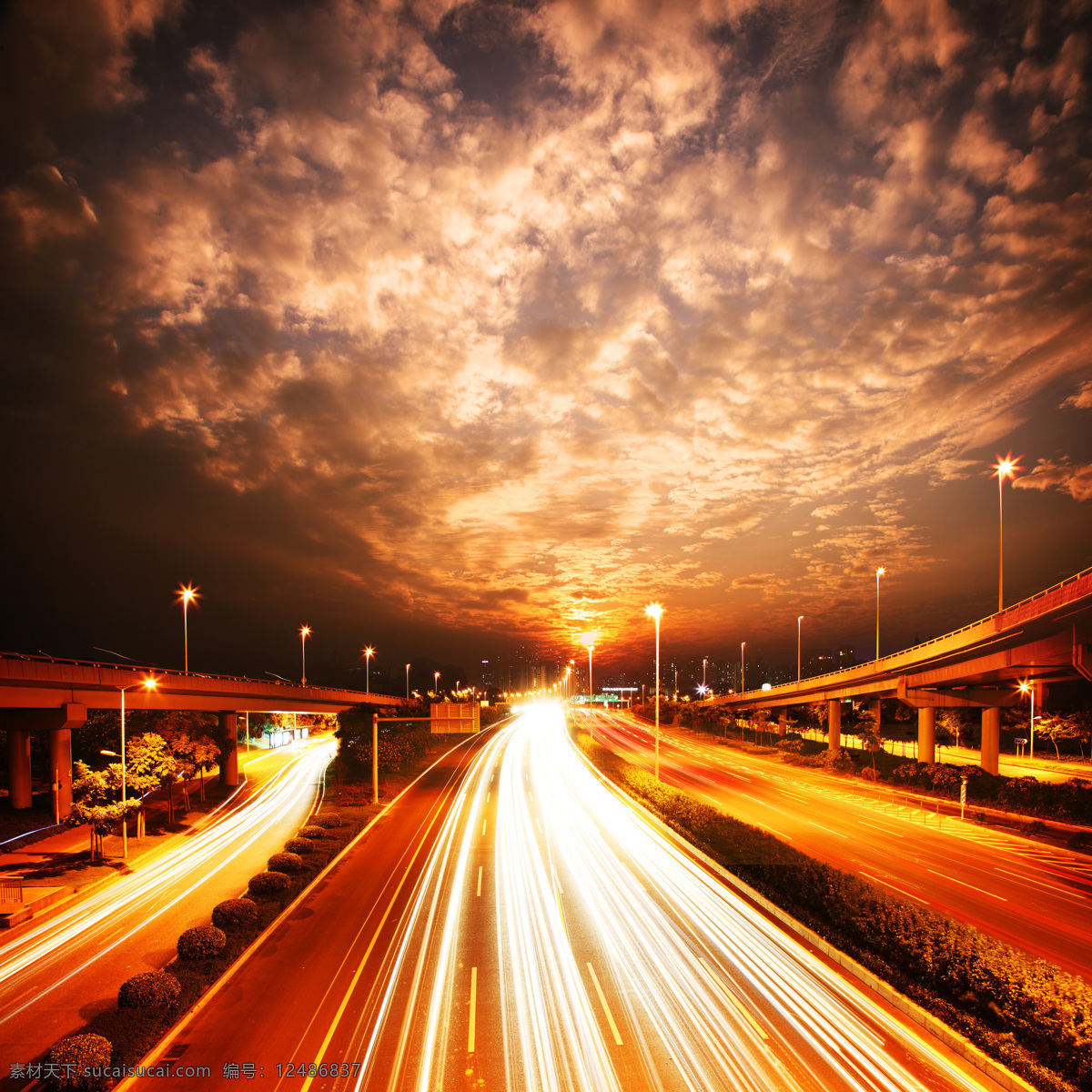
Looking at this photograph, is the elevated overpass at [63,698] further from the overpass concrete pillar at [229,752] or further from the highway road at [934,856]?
the highway road at [934,856]

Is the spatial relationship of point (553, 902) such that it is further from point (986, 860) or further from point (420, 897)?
point (986, 860)

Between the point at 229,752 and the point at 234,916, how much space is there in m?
40.2

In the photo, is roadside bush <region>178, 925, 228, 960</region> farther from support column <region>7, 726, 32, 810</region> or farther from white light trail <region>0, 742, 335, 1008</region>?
support column <region>7, 726, 32, 810</region>

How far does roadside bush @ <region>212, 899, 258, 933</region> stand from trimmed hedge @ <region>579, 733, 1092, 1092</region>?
785 inches

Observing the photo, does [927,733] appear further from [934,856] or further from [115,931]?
[115,931]

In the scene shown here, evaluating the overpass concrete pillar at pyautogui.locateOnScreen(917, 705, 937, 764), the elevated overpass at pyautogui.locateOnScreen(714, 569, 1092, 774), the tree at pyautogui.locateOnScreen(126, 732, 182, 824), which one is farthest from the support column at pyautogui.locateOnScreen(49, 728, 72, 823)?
the overpass concrete pillar at pyautogui.locateOnScreen(917, 705, 937, 764)

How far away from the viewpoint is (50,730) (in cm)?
3912

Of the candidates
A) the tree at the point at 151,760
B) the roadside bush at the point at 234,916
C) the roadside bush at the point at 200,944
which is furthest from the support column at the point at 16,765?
the roadside bush at the point at 200,944

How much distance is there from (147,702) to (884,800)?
5892cm

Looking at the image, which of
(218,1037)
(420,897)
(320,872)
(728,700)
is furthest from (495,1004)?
(728,700)

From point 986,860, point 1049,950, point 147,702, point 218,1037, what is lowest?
point 986,860

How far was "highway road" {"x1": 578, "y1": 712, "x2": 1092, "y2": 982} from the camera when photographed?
860 inches

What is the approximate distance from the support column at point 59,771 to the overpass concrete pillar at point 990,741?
76.5 meters

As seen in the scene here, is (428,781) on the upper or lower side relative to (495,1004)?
lower
